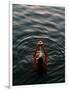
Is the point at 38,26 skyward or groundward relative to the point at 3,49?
skyward

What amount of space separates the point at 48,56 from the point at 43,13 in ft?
1.16

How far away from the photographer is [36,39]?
1.82 meters

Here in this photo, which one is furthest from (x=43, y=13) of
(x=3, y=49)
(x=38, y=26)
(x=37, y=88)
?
(x=37, y=88)

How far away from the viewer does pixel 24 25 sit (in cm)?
180

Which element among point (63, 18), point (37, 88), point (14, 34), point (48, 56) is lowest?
point (37, 88)

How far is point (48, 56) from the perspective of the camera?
1.84 metres

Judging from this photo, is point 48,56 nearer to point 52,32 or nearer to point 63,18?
point 52,32

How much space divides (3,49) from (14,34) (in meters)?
0.15

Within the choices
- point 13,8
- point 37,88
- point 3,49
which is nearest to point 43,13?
point 13,8

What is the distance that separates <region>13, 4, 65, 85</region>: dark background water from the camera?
1782 millimetres

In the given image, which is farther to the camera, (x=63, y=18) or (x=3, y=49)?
(x=63, y=18)

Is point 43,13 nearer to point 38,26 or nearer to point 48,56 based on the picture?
point 38,26

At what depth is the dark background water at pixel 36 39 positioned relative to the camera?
178 cm

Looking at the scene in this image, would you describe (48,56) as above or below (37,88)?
above
